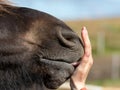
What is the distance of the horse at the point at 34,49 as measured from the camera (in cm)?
361

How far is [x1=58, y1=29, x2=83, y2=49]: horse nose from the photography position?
141 inches

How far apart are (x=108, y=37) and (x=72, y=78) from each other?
32648 millimetres

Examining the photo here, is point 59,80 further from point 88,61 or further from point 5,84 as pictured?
point 5,84

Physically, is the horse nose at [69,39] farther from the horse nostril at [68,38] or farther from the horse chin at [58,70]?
the horse chin at [58,70]

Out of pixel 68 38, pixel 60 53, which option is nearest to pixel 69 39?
pixel 68 38

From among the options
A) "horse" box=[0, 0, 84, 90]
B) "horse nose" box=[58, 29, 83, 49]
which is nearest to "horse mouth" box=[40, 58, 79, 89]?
"horse" box=[0, 0, 84, 90]

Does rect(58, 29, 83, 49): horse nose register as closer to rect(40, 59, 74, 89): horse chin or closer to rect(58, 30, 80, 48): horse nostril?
rect(58, 30, 80, 48): horse nostril

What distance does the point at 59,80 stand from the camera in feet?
11.8

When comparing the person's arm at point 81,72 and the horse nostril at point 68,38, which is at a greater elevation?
the horse nostril at point 68,38

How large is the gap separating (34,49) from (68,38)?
29 centimetres

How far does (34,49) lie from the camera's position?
3697mm

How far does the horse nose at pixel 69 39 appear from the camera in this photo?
11.7ft

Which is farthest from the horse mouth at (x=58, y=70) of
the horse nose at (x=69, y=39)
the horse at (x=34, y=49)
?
the horse nose at (x=69, y=39)

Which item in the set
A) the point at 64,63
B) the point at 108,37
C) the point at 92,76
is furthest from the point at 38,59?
the point at 108,37
